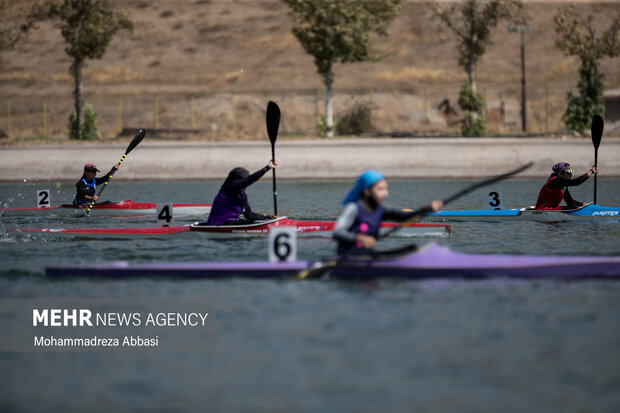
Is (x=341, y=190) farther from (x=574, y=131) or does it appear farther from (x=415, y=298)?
(x=415, y=298)

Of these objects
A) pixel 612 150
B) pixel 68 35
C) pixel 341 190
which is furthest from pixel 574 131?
pixel 68 35

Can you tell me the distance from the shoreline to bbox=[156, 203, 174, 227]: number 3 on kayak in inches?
686

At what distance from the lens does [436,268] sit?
10.9m

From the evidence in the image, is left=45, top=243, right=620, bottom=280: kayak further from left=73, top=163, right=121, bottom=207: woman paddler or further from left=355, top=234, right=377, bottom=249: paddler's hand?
left=73, top=163, right=121, bottom=207: woman paddler

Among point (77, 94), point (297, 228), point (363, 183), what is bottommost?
point (297, 228)

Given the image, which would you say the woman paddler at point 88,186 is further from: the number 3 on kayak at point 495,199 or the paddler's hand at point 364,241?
the paddler's hand at point 364,241

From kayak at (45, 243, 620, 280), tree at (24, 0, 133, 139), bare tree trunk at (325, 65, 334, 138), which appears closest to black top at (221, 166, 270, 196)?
kayak at (45, 243, 620, 280)

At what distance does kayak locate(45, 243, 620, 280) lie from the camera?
1091cm

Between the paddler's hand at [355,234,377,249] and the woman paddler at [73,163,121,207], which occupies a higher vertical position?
the woman paddler at [73,163,121,207]

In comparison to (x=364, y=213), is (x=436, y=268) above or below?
below

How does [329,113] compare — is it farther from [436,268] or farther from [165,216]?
[436,268]

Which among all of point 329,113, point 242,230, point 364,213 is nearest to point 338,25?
point 329,113

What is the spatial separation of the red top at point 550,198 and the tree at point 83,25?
27394mm

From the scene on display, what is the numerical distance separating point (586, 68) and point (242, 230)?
29.0m
